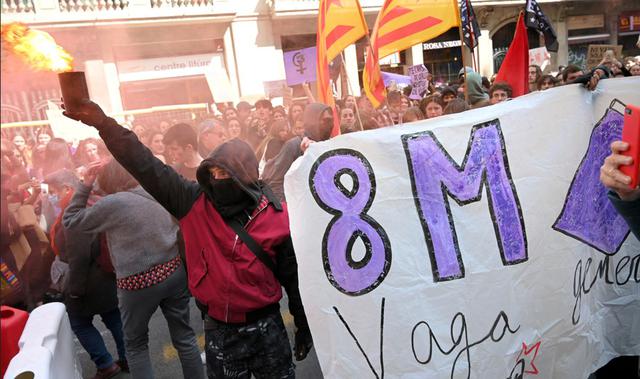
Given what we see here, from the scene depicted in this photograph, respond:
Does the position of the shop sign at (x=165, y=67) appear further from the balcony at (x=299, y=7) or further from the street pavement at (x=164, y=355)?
the street pavement at (x=164, y=355)

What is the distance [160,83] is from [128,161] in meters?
13.8

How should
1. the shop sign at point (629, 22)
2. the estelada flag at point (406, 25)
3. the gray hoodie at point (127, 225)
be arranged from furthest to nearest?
the shop sign at point (629, 22), the estelada flag at point (406, 25), the gray hoodie at point (127, 225)

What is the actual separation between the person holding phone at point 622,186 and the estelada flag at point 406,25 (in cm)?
215

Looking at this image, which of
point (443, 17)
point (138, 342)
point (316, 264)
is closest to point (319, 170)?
point (316, 264)

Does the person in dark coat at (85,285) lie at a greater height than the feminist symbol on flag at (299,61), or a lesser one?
lesser

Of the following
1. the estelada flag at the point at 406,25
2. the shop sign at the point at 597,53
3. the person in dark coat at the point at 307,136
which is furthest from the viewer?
the shop sign at the point at 597,53

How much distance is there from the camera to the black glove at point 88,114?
1.73m

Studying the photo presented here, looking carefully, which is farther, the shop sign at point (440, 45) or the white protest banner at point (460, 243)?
the shop sign at point (440, 45)

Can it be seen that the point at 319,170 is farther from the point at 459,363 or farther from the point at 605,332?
the point at 605,332

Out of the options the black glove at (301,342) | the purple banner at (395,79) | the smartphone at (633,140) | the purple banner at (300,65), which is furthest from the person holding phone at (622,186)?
the purple banner at (300,65)

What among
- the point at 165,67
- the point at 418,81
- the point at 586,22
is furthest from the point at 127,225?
the point at 586,22

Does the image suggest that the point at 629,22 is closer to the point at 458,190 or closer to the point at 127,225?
the point at 458,190

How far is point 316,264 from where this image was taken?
1.93m

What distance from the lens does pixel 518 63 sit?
3682mm
